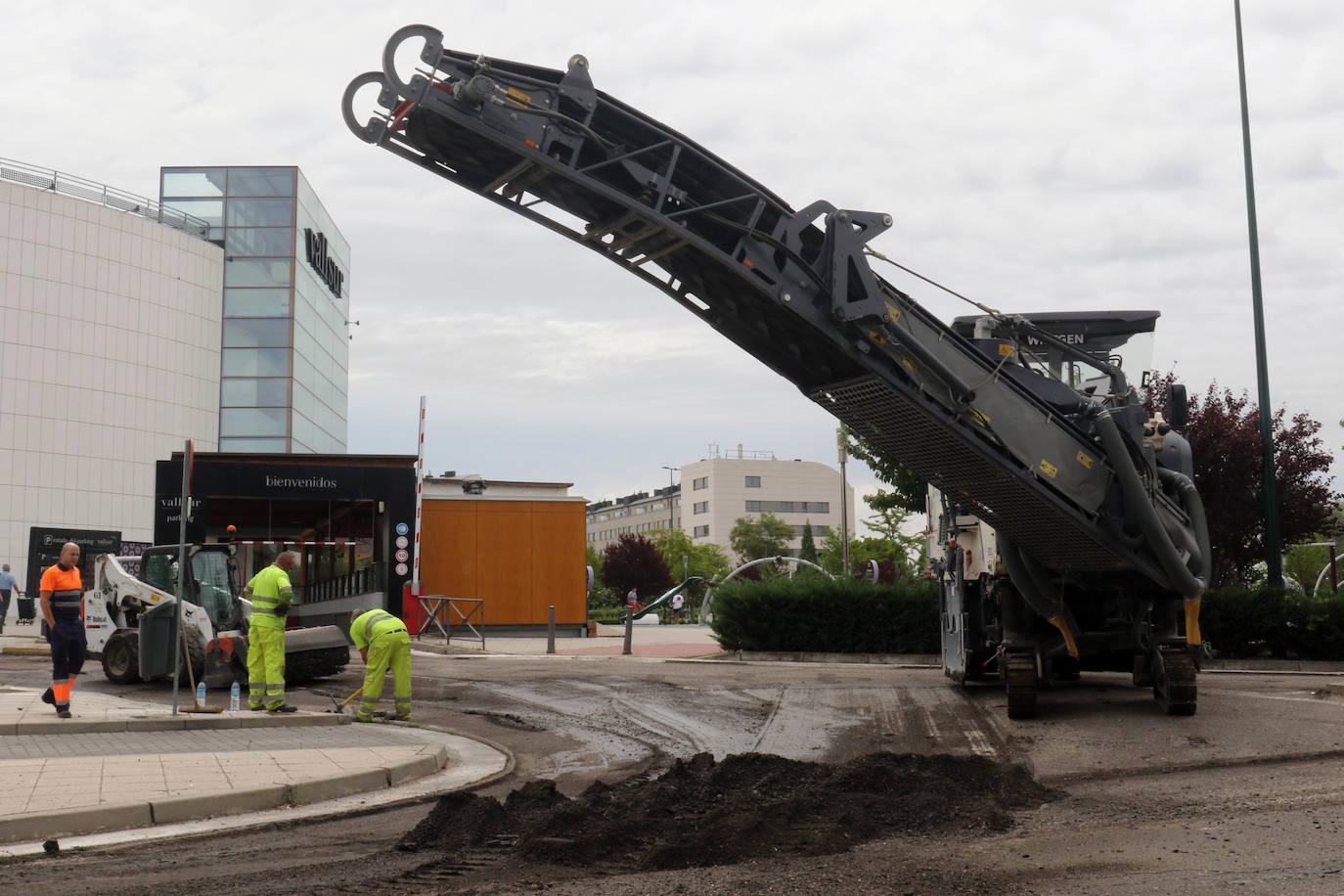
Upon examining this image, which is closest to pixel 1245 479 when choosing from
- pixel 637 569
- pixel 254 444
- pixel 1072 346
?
pixel 1072 346

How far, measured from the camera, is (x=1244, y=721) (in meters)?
10.9

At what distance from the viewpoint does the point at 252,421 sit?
184ft

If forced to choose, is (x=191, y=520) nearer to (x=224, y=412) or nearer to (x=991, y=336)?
(x=991, y=336)

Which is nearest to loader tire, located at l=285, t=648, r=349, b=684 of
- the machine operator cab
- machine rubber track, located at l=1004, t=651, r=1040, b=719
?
machine rubber track, located at l=1004, t=651, r=1040, b=719

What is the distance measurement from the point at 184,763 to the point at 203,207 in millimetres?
51504

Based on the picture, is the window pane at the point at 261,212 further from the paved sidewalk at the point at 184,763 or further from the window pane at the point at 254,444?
the paved sidewalk at the point at 184,763

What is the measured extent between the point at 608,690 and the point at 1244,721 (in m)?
7.05

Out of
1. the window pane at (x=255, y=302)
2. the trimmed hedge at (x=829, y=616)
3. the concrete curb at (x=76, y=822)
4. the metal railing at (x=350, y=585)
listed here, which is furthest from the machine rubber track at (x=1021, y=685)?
the window pane at (x=255, y=302)

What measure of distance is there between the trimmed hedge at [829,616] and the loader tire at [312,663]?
316 inches

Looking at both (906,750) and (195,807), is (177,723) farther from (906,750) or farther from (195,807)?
(906,750)

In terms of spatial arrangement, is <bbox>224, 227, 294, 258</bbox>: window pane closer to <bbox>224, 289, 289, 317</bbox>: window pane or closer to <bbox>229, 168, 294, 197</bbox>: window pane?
<bbox>229, 168, 294, 197</bbox>: window pane

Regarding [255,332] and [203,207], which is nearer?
[203,207]

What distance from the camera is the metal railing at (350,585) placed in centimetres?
3053

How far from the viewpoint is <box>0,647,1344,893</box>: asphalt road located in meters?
5.63
